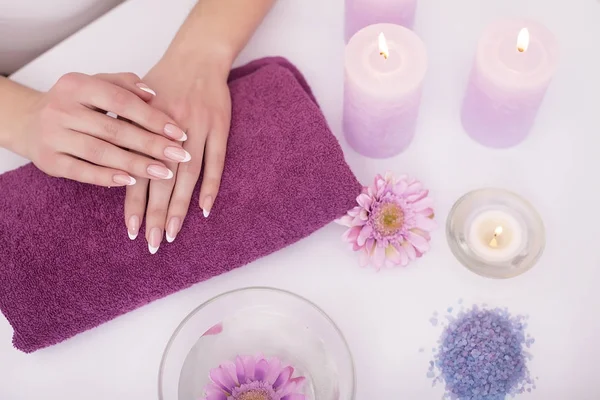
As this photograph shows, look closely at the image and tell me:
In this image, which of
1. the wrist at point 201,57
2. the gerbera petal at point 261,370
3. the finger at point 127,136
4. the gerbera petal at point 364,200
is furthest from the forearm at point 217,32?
the gerbera petal at point 261,370

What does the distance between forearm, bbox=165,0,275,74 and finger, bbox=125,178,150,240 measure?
5.7 inches

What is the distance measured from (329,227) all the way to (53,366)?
0.99 feet

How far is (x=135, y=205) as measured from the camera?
1.89 feet

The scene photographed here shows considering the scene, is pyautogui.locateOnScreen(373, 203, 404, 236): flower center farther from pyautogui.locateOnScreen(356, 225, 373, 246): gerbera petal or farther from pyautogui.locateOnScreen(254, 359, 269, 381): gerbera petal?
pyautogui.locateOnScreen(254, 359, 269, 381): gerbera petal

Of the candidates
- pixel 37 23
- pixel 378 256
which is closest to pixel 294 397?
pixel 378 256

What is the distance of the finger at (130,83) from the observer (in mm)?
597

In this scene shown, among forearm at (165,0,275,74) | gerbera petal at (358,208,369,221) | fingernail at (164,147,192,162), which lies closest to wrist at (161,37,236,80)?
forearm at (165,0,275,74)

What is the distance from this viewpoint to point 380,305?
1.90 ft

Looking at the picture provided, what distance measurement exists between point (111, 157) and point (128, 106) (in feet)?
0.17

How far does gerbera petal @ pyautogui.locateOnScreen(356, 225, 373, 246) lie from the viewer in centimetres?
57

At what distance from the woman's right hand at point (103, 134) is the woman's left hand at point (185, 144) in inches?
0.6

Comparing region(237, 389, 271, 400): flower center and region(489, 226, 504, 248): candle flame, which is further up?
region(489, 226, 504, 248): candle flame

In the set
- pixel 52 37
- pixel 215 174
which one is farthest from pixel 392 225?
pixel 52 37

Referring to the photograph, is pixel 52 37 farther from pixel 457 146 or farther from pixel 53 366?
pixel 457 146
